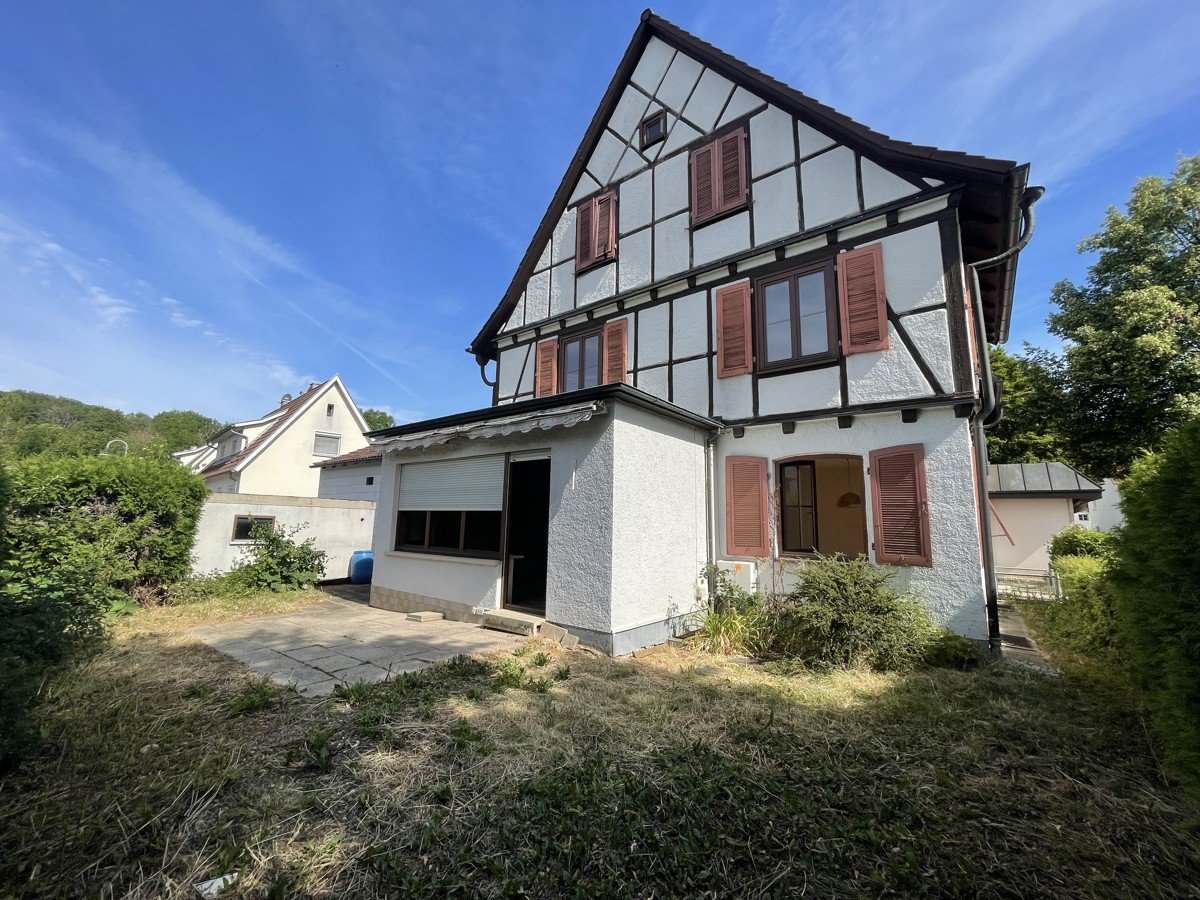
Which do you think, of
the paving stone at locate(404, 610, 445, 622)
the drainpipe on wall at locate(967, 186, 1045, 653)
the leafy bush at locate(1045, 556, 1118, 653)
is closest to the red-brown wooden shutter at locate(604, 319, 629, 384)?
the paving stone at locate(404, 610, 445, 622)

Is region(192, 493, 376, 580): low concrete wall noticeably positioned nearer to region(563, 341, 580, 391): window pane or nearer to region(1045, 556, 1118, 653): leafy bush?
region(563, 341, 580, 391): window pane

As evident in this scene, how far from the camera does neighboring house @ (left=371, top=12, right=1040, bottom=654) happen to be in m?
6.84

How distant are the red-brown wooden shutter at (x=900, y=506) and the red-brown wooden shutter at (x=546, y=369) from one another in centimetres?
725

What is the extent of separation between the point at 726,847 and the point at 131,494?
1138cm

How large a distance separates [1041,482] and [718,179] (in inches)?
642

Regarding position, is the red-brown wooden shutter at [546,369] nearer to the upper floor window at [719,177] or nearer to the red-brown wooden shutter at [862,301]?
the upper floor window at [719,177]

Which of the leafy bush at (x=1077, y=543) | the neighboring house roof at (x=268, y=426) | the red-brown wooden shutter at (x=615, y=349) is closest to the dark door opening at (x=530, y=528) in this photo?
the red-brown wooden shutter at (x=615, y=349)

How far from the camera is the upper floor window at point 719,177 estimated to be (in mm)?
9344

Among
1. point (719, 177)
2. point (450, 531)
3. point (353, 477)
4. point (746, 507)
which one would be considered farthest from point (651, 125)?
point (353, 477)

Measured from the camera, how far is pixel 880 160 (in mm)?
7859

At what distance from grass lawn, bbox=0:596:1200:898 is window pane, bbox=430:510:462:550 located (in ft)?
13.4

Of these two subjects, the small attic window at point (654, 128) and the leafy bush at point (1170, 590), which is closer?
the leafy bush at point (1170, 590)

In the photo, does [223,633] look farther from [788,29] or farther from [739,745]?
[788,29]

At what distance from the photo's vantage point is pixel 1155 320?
14562 millimetres
